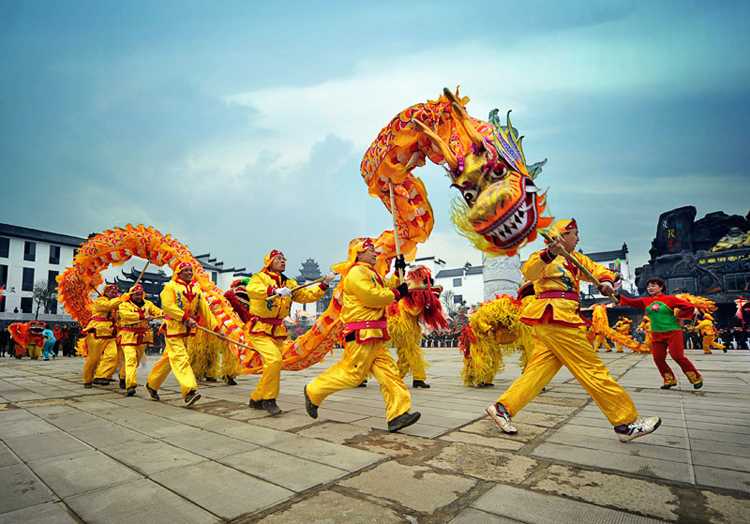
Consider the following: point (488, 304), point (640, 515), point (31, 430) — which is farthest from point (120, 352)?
point (640, 515)

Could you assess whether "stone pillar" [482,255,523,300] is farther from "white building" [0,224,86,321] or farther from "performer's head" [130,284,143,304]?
"white building" [0,224,86,321]

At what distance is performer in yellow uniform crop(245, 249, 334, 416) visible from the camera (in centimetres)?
439

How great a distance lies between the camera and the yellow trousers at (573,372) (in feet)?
9.84

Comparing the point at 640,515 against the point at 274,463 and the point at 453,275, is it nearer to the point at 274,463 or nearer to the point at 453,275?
the point at 274,463

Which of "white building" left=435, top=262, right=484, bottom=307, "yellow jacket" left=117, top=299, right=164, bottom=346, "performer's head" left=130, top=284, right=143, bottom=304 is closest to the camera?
"yellow jacket" left=117, top=299, right=164, bottom=346

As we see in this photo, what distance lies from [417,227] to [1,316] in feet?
115

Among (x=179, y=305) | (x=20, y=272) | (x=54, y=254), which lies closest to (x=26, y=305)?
(x=20, y=272)

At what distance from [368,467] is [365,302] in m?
1.42

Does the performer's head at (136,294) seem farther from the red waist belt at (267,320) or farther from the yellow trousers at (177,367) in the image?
the red waist belt at (267,320)

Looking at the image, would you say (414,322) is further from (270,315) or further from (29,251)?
(29,251)

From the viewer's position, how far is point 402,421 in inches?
130

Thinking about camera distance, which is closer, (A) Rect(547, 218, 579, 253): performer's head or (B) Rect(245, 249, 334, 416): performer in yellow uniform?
(A) Rect(547, 218, 579, 253): performer's head

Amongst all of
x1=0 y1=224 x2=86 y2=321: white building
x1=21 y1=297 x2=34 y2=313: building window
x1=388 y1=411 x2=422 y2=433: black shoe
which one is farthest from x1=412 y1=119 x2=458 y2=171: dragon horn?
x1=21 y1=297 x2=34 y2=313: building window

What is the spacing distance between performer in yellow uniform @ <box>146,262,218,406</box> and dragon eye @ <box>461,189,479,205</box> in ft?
11.7
